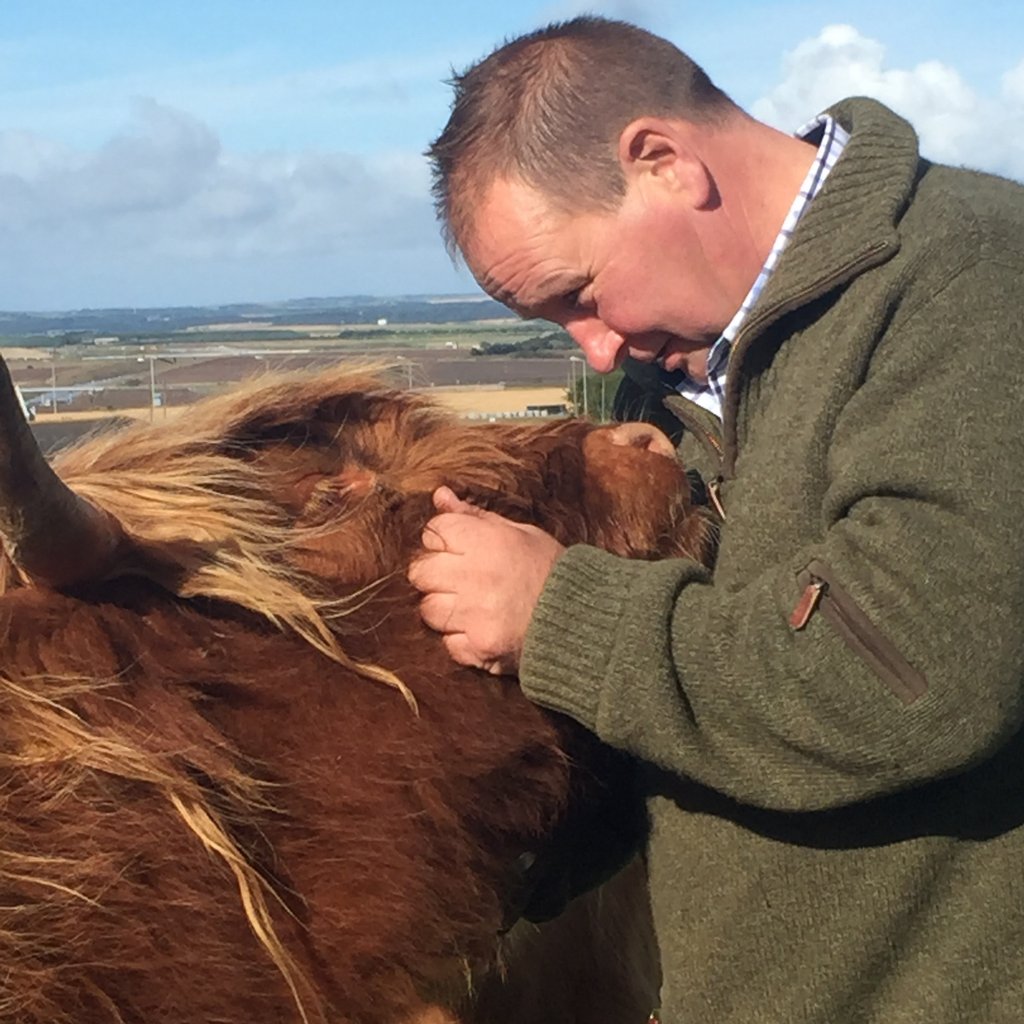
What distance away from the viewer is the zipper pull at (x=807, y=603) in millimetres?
1818

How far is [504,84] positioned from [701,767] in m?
1.17

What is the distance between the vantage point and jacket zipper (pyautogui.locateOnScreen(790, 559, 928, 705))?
1.76 metres

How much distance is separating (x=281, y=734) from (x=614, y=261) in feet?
3.05

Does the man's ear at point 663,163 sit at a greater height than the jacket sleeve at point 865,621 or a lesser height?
greater

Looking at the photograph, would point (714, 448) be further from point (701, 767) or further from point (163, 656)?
point (163, 656)

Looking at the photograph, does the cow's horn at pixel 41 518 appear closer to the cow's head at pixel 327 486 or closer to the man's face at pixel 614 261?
the cow's head at pixel 327 486

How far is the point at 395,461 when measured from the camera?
2.34 m

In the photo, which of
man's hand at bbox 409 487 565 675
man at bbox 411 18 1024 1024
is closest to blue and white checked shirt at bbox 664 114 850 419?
man at bbox 411 18 1024 1024

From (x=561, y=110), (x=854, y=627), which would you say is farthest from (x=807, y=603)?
(x=561, y=110)

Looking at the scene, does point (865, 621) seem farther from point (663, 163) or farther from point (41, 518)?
point (41, 518)

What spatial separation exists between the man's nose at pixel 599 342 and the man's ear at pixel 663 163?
272 millimetres

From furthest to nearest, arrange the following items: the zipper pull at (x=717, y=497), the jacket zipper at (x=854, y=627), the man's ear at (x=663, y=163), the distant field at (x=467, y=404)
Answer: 1. the distant field at (x=467, y=404)
2. the zipper pull at (x=717, y=497)
3. the man's ear at (x=663, y=163)
4. the jacket zipper at (x=854, y=627)

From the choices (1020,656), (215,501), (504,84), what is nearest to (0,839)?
(215,501)

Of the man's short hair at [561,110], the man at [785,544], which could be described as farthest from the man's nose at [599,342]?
the man's short hair at [561,110]
